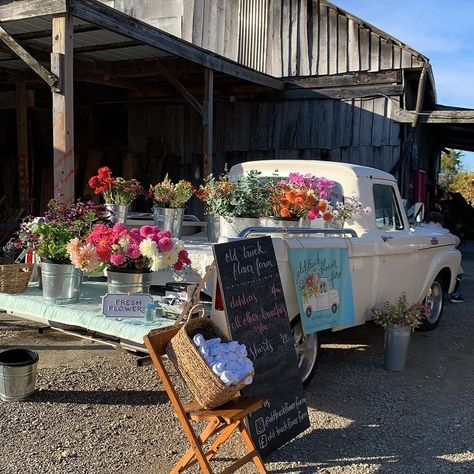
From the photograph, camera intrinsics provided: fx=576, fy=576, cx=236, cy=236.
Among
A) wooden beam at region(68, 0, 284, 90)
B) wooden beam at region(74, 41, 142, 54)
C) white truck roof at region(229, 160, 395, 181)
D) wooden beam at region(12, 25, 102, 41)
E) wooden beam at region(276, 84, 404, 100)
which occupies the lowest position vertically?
white truck roof at region(229, 160, 395, 181)

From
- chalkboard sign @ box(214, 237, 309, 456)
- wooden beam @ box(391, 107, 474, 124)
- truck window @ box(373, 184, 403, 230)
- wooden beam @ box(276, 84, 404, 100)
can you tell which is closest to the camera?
chalkboard sign @ box(214, 237, 309, 456)

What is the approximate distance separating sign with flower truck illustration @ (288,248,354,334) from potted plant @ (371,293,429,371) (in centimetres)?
46

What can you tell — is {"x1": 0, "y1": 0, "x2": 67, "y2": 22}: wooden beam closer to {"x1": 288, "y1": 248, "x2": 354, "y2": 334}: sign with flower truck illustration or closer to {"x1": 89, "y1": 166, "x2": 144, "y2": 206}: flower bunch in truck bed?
{"x1": 89, "y1": 166, "x2": 144, "y2": 206}: flower bunch in truck bed

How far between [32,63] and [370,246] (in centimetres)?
410

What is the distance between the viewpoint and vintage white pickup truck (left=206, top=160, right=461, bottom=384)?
14.5 ft

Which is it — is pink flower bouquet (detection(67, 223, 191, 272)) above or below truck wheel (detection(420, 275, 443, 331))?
above

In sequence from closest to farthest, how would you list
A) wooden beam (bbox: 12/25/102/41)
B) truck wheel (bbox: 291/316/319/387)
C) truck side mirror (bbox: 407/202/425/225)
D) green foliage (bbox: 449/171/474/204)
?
truck wheel (bbox: 291/316/319/387), truck side mirror (bbox: 407/202/425/225), wooden beam (bbox: 12/25/102/41), green foliage (bbox: 449/171/474/204)

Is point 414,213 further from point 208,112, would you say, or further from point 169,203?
point 208,112

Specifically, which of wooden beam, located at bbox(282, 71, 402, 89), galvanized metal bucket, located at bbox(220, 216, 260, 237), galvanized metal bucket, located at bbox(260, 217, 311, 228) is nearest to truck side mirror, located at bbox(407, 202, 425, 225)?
galvanized metal bucket, located at bbox(260, 217, 311, 228)

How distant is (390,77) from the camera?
1057 centimetres

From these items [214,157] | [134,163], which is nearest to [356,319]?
[214,157]

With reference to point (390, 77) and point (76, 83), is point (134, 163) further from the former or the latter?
point (390, 77)

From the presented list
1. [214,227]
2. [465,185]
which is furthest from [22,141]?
[465,185]

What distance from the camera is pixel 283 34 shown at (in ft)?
38.3
